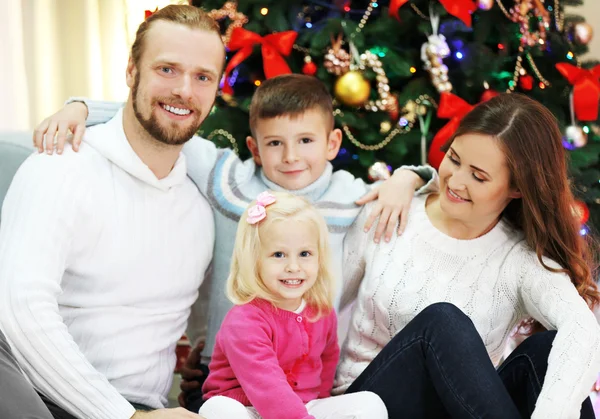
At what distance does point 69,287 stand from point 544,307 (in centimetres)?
114

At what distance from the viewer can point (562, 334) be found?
1.60 metres

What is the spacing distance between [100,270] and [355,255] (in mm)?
676

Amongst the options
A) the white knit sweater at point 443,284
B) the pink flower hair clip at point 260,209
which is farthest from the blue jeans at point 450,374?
the pink flower hair clip at point 260,209

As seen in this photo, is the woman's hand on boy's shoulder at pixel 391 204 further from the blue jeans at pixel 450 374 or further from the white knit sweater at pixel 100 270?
the white knit sweater at pixel 100 270

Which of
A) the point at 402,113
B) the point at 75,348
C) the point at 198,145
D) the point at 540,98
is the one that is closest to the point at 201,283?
the point at 198,145

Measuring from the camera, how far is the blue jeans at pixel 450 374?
1574 millimetres

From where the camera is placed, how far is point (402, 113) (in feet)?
8.10

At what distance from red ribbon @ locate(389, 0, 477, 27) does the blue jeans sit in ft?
3.57

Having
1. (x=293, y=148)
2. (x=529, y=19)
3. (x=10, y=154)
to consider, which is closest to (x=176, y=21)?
(x=293, y=148)

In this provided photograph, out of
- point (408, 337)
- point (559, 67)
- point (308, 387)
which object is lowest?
point (308, 387)

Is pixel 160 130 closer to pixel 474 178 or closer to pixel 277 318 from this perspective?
pixel 277 318

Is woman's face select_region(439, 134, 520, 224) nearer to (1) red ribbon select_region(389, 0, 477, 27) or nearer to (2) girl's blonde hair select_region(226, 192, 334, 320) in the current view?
(2) girl's blonde hair select_region(226, 192, 334, 320)

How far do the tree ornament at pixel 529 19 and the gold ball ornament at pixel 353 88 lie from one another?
60 cm

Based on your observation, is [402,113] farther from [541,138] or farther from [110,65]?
[110,65]
